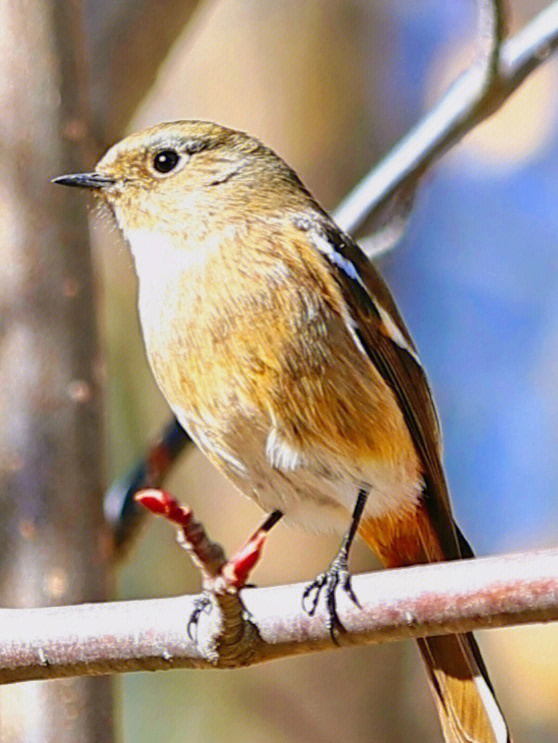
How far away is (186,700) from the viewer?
5043 millimetres

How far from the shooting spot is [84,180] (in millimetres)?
2645

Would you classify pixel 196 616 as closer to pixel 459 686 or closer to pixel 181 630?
pixel 181 630

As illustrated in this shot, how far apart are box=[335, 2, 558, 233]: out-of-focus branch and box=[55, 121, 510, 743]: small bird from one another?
1.01 ft

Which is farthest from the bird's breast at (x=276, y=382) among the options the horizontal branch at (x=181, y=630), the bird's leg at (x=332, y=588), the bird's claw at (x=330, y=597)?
the horizontal branch at (x=181, y=630)

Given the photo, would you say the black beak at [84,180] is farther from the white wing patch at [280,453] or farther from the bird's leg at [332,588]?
the bird's leg at [332,588]

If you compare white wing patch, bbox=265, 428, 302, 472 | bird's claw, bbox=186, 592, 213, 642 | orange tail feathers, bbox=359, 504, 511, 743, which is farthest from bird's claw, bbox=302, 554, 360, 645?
orange tail feathers, bbox=359, 504, 511, 743

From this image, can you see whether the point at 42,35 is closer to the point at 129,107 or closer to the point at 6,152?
the point at 6,152

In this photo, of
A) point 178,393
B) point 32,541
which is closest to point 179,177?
point 178,393

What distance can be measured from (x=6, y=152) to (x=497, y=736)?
1502 millimetres

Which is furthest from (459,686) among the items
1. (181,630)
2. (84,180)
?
(84,180)

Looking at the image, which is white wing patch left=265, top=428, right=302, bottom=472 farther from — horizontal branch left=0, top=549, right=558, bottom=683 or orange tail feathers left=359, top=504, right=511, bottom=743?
horizontal branch left=0, top=549, right=558, bottom=683

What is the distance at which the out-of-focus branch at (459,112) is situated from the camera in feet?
9.70

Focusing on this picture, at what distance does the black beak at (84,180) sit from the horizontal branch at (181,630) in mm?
1035

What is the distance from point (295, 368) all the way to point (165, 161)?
2.24 ft
